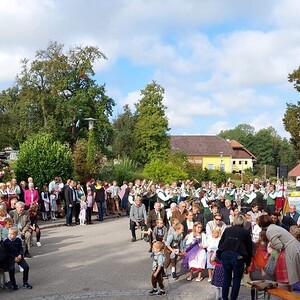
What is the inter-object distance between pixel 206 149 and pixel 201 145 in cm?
155

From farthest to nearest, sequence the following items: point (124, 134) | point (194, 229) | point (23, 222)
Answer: point (124, 134), point (23, 222), point (194, 229)

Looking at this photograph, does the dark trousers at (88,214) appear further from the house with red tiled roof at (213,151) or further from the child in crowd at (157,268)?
the house with red tiled roof at (213,151)

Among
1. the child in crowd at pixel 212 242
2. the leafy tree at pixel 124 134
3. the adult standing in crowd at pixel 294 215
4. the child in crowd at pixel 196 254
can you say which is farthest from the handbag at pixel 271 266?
the leafy tree at pixel 124 134

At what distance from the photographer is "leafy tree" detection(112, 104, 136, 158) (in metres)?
58.7

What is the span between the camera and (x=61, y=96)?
45062 millimetres

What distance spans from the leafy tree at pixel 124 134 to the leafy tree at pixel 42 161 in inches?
1349

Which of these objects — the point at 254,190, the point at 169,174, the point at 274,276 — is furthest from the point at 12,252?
the point at 169,174

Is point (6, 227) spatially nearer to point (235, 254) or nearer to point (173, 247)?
point (173, 247)

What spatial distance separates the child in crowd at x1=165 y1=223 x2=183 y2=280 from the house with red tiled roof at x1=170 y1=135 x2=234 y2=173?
3117 inches

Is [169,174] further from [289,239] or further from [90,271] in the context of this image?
[289,239]

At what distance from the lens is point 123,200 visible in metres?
25.4

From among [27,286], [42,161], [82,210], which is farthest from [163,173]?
[27,286]

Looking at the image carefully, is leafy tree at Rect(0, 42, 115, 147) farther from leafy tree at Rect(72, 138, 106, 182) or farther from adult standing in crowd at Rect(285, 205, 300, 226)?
adult standing in crowd at Rect(285, 205, 300, 226)

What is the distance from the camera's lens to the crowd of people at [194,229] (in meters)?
8.83
